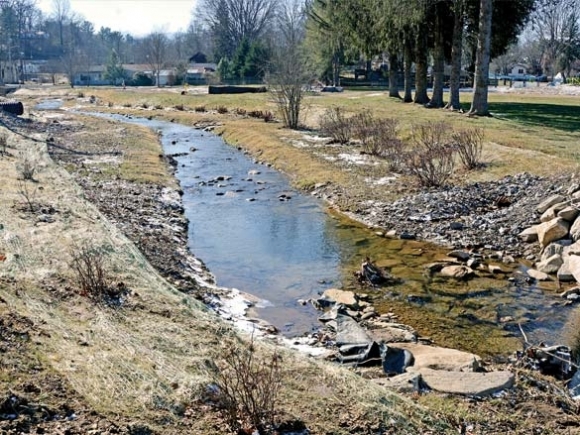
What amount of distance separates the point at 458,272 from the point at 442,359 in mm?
4598

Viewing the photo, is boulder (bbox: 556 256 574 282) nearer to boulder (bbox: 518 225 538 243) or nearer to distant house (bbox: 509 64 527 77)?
boulder (bbox: 518 225 538 243)

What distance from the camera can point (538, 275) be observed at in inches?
487

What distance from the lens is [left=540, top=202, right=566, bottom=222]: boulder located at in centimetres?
1429

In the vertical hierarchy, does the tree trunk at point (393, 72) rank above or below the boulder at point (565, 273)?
above

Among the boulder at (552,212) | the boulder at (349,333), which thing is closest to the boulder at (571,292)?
the boulder at (552,212)

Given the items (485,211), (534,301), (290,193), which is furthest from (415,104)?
(534,301)

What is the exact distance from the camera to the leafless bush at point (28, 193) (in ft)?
43.5

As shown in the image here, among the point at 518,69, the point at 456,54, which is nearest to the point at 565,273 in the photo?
the point at 456,54

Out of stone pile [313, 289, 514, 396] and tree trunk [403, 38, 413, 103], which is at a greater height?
tree trunk [403, 38, 413, 103]

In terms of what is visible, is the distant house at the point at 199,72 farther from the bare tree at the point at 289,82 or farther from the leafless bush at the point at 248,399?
the leafless bush at the point at 248,399

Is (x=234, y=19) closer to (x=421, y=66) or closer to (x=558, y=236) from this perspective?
(x=421, y=66)

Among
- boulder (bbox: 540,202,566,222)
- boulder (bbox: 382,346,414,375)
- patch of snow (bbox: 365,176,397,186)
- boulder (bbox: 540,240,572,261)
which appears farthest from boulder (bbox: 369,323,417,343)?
patch of snow (bbox: 365,176,397,186)

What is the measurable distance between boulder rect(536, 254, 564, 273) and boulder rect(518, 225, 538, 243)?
1.29 metres

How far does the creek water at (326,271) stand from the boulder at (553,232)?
1.29 meters
